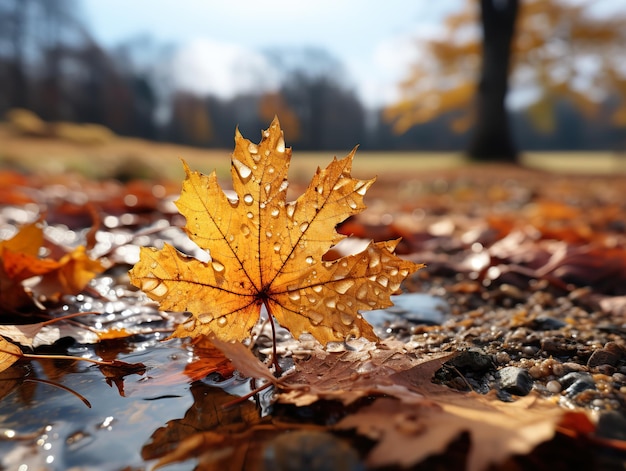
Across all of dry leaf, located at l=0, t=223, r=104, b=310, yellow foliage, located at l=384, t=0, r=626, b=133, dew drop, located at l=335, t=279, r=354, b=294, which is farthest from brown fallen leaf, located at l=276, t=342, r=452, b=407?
yellow foliage, located at l=384, t=0, r=626, b=133

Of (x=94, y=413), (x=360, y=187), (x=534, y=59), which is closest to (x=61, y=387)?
(x=94, y=413)

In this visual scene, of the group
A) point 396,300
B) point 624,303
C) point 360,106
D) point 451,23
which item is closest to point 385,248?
point 396,300

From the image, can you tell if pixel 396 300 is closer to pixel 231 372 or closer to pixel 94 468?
pixel 231 372

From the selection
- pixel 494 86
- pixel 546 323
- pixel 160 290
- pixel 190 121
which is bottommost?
pixel 546 323

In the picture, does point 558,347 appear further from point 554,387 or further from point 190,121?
point 190,121

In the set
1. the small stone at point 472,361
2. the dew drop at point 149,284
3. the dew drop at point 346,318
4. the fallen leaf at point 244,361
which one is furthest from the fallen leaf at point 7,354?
the small stone at point 472,361

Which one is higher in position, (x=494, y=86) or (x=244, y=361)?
(x=494, y=86)
